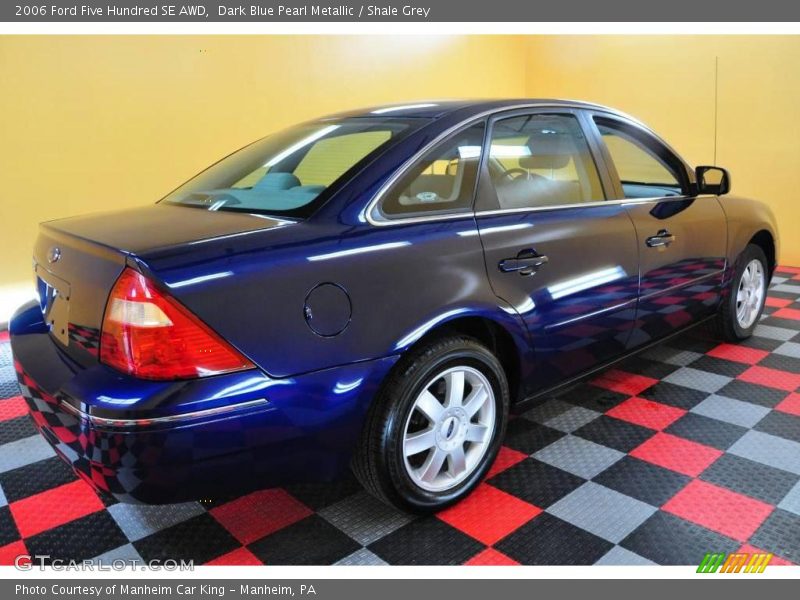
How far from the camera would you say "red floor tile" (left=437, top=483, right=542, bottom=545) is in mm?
1742

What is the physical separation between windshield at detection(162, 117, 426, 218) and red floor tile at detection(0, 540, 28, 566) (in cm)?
106

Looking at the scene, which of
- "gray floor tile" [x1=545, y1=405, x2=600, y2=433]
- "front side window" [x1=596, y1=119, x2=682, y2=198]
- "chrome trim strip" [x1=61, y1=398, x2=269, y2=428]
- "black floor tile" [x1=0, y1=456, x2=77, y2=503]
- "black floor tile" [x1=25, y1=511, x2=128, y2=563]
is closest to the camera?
"chrome trim strip" [x1=61, y1=398, x2=269, y2=428]

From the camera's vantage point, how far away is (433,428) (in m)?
1.77

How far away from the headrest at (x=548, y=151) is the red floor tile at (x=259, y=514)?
1367 millimetres

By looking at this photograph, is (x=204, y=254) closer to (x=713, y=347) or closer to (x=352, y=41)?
(x=713, y=347)

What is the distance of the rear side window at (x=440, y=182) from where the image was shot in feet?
5.66

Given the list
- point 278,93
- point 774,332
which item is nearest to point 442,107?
point 774,332

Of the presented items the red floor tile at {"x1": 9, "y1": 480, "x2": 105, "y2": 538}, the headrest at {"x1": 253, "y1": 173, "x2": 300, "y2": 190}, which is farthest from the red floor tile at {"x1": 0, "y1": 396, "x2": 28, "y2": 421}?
the headrest at {"x1": 253, "y1": 173, "x2": 300, "y2": 190}

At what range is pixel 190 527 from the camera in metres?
1.79

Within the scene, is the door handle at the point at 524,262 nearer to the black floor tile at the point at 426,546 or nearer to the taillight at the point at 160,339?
the black floor tile at the point at 426,546

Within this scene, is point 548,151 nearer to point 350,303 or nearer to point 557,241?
point 557,241

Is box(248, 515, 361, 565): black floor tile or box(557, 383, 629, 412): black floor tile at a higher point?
box(557, 383, 629, 412): black floor tile

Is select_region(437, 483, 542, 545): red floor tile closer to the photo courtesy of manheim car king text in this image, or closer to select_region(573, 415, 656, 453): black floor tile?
the photo courtesy of manheim car king text

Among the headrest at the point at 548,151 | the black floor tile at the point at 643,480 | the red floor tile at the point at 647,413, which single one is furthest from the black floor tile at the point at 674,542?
the headrest at the point at 548,151
